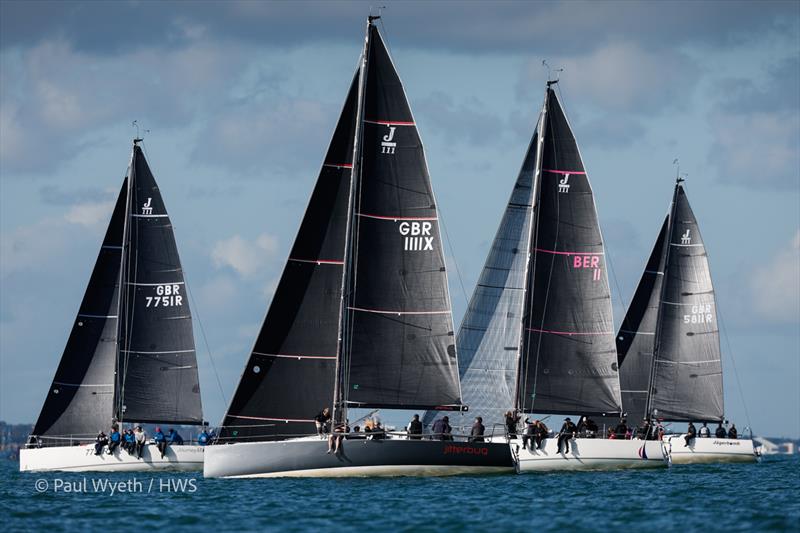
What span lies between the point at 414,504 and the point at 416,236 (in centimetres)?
934

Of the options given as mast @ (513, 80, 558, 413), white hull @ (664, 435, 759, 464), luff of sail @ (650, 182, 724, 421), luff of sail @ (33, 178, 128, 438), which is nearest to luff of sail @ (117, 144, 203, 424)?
luff of sail @ (33, 178, 128, 438)

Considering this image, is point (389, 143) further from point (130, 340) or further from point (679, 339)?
point (679, 339)

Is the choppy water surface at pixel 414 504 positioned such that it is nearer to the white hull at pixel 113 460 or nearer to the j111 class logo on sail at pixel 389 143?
the white hull at pixel 113 460

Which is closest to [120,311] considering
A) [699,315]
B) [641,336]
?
[641,336]

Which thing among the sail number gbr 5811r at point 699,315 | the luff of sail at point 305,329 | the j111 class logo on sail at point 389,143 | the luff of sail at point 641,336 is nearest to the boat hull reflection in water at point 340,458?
the luff of sail at point 305,329

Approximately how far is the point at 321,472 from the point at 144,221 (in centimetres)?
1743

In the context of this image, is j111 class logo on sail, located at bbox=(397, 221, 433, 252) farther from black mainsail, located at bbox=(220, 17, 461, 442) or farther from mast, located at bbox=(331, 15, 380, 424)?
mast, located at bbox=(331, 15, 380, 424)

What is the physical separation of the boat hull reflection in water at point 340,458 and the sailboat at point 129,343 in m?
13.8

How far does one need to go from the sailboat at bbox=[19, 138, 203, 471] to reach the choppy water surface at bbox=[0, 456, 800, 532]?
24.1 feet

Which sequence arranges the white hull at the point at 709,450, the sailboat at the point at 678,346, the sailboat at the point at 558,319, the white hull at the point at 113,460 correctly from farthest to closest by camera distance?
the sailboat at the point at 678,346, the white hull at the point at 709,450, the white hull at the point at 113,460, the sailboat at the point at 558,319

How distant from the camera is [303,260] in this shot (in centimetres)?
4406

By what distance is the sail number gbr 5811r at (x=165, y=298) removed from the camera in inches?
2206

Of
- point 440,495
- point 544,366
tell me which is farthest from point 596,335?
point 440,495

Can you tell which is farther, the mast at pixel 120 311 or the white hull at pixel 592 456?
the mast at pixel 120 311
